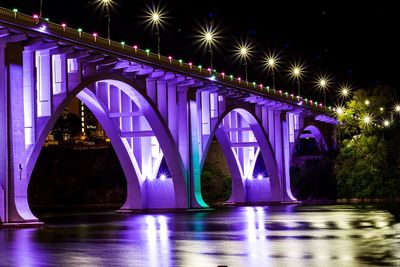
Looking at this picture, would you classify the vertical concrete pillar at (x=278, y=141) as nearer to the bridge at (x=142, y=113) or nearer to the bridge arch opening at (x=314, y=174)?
the bridge at (x=142, y=113)

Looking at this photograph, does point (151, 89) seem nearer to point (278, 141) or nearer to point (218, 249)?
point (278, 141)

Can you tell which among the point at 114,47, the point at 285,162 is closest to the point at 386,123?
the point at 285,162

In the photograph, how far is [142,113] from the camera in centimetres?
6209

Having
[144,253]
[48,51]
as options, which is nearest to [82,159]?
[48,51]

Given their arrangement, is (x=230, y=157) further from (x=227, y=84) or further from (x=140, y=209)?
(x=140, y=209)

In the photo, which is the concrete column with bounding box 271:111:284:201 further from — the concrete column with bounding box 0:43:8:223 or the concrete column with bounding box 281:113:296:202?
the concrete column with bounding box 0:43:8:223

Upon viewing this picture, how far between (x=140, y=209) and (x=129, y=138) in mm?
6014

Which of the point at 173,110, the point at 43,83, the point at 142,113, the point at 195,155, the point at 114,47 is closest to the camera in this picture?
the point at 43,83

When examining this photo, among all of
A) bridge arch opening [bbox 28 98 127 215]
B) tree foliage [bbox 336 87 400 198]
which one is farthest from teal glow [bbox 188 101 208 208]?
bridge arch opening [bbox 28 98 127 215]

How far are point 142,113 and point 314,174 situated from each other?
49857mm

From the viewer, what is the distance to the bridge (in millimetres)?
42656

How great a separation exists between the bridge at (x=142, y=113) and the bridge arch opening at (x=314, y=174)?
653 cm

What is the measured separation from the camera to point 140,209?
64.9 m

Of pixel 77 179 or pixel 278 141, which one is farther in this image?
pixel 77 179
